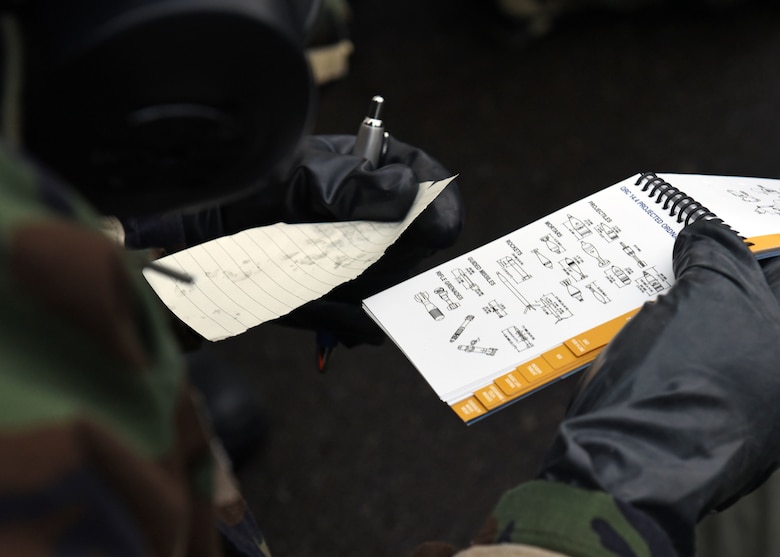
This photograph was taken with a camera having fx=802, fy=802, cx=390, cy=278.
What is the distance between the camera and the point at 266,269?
2.07 feet

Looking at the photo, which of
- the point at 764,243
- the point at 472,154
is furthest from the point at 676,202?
the point at 472,154

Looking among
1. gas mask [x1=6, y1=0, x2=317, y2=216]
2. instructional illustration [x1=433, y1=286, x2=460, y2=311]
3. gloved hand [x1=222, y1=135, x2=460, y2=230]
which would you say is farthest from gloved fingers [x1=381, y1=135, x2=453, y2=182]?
gas mask [x1=6, y1=0, x2=317, y2=216]

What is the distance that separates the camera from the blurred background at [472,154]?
122 cm

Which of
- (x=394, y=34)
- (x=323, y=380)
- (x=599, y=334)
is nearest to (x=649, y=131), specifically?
(x=394, y=34)

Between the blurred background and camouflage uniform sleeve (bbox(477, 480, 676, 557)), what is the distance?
74 centimetres

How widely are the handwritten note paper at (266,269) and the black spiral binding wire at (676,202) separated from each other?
0.18 m

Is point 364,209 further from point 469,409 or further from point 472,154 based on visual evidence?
point 472,154

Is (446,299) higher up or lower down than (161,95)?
lower down

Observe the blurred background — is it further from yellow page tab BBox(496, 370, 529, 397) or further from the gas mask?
the gas mask

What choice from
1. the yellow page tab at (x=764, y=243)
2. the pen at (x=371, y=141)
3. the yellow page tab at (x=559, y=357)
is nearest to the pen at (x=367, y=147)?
the pen at (x=371, y=141)

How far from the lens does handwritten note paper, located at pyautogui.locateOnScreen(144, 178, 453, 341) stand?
61 centimetres

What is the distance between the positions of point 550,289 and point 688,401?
0.15m

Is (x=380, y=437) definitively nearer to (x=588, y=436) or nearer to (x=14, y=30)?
(x=588, y=436)

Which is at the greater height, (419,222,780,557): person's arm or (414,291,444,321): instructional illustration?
(419,222,780,557): person's arm
